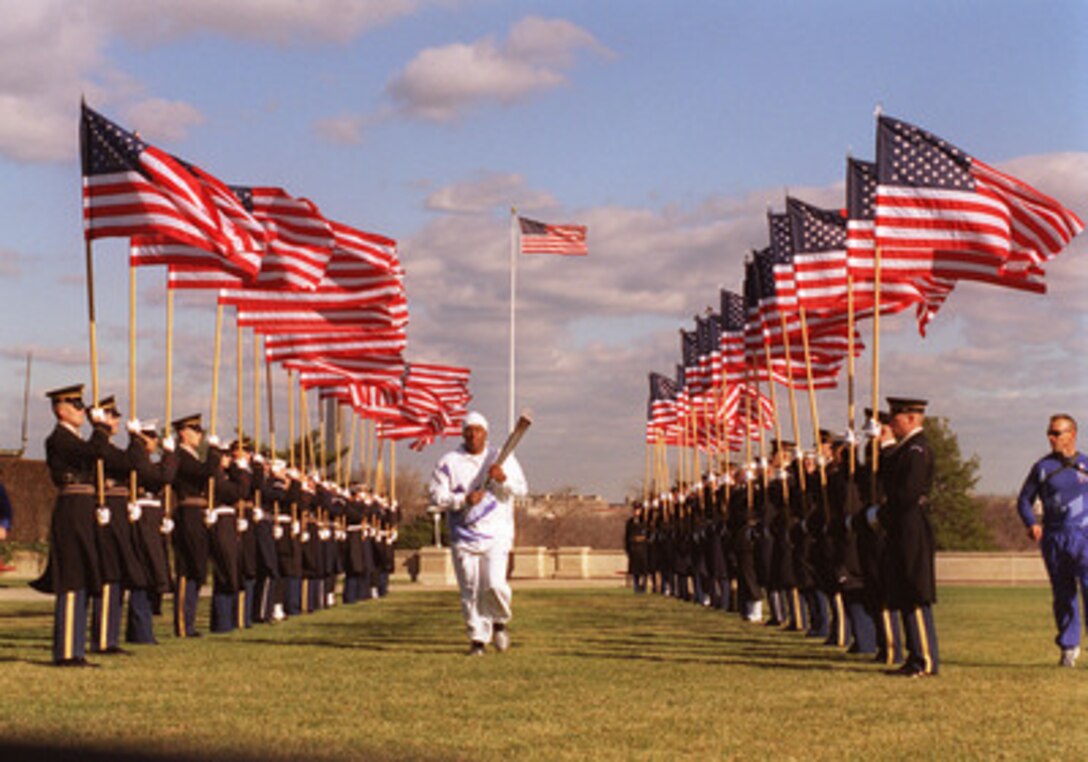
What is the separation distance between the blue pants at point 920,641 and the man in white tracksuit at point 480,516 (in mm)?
4183

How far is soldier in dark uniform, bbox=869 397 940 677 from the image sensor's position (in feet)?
45.1

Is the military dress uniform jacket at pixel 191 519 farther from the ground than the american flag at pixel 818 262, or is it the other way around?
the american flag at pixel 818 262

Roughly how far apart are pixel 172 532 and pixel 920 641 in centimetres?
862

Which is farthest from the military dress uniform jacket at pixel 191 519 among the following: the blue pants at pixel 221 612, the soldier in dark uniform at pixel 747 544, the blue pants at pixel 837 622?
the soldier in dark uniform at pixel 747 544

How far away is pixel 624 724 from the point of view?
1027cm

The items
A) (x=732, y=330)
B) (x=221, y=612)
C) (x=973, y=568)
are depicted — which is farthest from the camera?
(x=973, y=568)

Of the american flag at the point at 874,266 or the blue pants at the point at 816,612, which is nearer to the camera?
the american flag at the point at 874,266

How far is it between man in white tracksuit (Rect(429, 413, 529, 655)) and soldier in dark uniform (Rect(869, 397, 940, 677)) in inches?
160

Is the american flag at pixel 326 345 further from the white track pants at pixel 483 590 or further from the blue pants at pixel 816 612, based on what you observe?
the white track pants at pixel 483 590

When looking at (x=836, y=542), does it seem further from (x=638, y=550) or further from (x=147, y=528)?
(x=638, y=550)

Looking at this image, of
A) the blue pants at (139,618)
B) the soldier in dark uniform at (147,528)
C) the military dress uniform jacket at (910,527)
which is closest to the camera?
the military dress uniform jacket at (910,527)

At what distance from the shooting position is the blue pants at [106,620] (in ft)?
51.2

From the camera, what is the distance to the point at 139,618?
17.2 meters

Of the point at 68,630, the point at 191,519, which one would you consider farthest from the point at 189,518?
the point at 68,630
